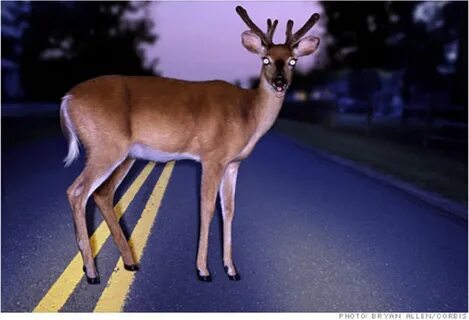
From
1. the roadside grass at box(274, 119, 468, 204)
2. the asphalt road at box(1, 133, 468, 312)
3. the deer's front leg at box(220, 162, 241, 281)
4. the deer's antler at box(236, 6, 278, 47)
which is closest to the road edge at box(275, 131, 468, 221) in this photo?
the roadside grass at box(274, 119, 468, 204)

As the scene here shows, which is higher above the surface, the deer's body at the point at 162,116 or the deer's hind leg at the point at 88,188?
the deer's body at the point at 162,116

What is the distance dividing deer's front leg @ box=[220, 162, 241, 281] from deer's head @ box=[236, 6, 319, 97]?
0.31m

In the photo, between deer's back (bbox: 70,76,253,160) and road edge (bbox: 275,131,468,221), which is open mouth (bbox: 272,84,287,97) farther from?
road edge (bbox: 275,131,468,221)

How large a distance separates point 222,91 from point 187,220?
57 cm

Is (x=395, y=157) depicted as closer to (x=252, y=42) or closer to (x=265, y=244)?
(x=265, y=244)

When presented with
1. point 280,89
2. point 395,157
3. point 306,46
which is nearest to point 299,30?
point 306,46

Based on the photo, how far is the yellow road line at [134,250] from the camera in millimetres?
1561

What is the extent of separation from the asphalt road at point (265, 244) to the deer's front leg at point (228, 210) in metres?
0.07

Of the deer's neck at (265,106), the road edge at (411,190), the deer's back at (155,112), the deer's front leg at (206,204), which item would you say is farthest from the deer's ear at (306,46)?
the road edge at (411,190)

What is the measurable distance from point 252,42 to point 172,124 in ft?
0.92

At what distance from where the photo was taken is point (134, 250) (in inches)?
64.8

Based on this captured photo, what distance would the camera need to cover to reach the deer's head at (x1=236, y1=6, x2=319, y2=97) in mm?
1396

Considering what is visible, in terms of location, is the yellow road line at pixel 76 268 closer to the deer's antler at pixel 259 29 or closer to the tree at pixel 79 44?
the tree at pixel 79 44

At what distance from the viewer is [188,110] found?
1.46 meters
